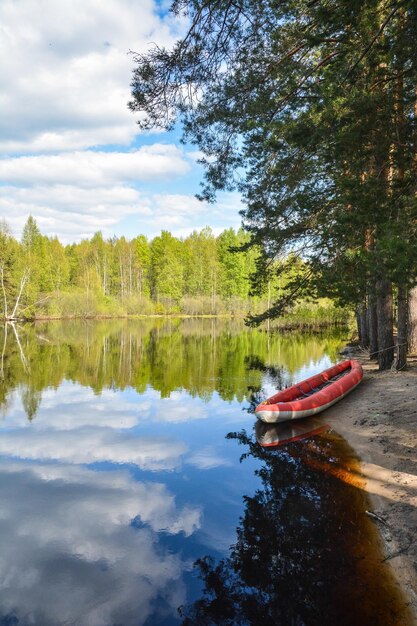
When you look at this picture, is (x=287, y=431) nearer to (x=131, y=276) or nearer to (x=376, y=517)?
(x=376, y=517)

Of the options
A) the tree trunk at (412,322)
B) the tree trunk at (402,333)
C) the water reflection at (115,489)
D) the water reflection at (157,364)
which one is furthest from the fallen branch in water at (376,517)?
the tree trunk at (412,322)

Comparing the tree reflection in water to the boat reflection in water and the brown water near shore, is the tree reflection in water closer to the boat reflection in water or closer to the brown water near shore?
the brown water near shore

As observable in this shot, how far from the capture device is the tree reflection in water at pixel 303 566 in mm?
4312

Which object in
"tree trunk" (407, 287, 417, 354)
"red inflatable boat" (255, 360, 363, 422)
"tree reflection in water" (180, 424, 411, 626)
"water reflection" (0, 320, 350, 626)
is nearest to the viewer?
"tree reflection in water" (180, 424, 411, 626)

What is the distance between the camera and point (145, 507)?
23.2 ft

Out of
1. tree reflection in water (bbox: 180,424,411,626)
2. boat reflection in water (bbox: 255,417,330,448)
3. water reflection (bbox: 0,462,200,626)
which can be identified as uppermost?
boat reflection in water (bbox: 255,417,330,448)

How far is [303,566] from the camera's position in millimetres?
5098

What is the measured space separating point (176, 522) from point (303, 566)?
7.21ft

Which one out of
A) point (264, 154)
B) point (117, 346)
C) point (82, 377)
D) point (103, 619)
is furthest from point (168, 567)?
point (117, 346)

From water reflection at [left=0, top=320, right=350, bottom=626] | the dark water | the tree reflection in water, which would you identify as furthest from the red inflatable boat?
the tree reflection in water

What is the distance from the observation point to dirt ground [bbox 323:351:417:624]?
5068 mm

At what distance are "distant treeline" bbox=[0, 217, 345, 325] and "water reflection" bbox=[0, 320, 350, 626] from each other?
41.5 metres

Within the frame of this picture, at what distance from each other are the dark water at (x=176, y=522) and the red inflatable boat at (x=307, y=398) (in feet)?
2.68

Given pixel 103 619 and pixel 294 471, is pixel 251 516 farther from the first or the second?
pixel 103 619
